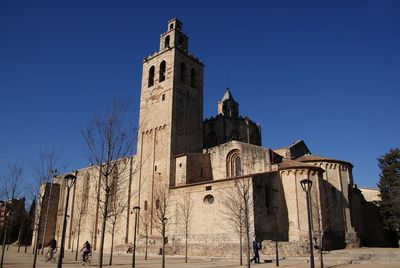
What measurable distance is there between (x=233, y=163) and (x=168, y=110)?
8.76 m

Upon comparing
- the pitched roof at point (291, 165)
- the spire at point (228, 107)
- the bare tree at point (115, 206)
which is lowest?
the bare tree at point (115, 206)

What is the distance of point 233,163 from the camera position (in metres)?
33.5

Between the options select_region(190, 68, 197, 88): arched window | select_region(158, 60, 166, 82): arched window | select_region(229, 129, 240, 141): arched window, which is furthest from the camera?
select_region(229, 129, 240, 141): arched window

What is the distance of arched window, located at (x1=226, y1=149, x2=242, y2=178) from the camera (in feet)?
109

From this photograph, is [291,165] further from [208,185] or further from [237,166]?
[208,185]

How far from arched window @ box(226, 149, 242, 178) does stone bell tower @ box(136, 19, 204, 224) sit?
185 inches

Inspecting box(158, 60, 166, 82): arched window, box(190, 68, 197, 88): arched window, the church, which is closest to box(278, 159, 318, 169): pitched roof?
the church

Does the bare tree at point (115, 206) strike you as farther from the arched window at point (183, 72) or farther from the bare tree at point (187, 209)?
the arched window at point (183, 72)

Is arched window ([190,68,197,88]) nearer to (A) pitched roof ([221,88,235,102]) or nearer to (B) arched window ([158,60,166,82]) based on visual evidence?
(B) arched window ([158,60,166,82])

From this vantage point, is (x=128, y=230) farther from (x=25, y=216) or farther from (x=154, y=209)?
(x=25, y=216)

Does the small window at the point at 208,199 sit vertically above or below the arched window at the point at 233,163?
below

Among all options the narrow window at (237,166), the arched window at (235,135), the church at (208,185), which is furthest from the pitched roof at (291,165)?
the arched window at (235,135)

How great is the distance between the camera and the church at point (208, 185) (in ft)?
86.4

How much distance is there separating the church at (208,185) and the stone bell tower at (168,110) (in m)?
0.11
